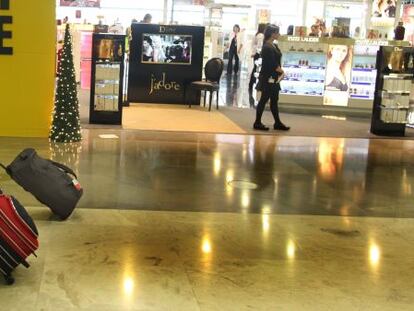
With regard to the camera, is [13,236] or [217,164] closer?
[13,236]

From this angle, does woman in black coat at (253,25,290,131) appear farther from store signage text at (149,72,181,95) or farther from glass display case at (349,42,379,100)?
glass display case at (349,42,379,100)

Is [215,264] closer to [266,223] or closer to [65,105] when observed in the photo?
[266,223]

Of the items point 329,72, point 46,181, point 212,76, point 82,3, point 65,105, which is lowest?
point 46,181

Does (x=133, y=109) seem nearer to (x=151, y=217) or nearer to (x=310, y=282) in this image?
(x=151, y=217)

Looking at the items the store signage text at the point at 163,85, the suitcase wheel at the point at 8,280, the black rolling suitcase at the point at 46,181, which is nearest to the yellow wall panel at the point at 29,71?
the black rolling suitcase at the point at 46,181

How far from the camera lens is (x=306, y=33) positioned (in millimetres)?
12281

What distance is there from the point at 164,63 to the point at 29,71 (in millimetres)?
4710

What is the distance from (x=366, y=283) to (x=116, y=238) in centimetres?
164

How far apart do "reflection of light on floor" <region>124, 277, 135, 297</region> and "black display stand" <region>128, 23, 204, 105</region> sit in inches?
353

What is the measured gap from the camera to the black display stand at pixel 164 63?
12.0m

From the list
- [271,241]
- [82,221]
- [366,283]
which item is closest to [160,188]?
[82,221]

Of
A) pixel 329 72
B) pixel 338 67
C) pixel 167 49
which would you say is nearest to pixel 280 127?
pixel 329 72

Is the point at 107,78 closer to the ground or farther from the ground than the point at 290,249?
farther from the ground

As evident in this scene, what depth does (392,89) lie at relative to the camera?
9.49 metres
